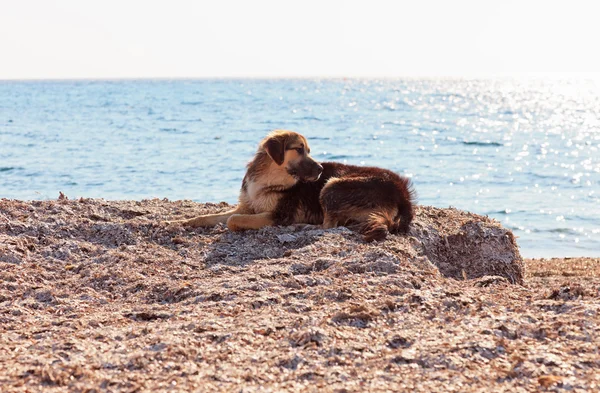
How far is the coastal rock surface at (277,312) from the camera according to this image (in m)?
3.54

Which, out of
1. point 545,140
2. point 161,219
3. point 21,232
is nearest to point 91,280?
point 21,232

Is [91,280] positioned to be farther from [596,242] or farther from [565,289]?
[596,242]

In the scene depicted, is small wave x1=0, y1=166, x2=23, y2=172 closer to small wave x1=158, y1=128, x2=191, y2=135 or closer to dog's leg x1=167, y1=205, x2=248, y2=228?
small wave x1=158, y1=128, x2=191, y2=135

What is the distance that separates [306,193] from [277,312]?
3028 mm

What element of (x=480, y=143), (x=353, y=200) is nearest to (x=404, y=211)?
(x=353, y=200)

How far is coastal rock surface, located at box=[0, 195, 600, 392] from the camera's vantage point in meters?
3.54

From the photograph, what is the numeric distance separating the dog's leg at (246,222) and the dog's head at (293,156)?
1.99 ft

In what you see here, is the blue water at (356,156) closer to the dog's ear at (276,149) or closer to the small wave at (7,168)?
the small wave at (7,168)

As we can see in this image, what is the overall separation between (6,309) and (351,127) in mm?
30304

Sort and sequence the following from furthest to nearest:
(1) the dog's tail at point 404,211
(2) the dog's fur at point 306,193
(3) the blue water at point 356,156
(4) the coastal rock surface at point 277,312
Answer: (3) the blue water at point 356,156
(2) the dog's fur at point 306,193
(1) the dog's tail at point 404,211
(4) the coastal rock surface at point 277,312

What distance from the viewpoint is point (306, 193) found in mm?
7422

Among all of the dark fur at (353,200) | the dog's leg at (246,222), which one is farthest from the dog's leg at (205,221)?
the dark fur at (353,200)

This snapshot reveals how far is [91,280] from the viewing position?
18.0ft

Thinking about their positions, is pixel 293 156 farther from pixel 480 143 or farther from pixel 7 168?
pixel 480 143
